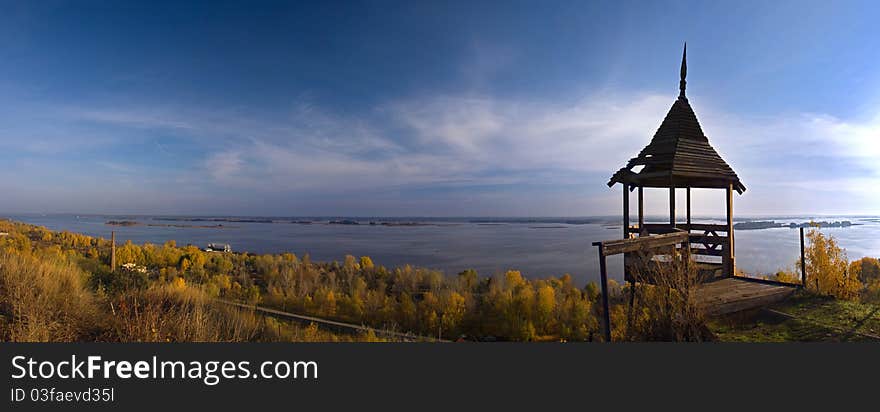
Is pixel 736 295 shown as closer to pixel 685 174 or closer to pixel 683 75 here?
pixel 685 174

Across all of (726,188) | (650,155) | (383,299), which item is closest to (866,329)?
(726,188)

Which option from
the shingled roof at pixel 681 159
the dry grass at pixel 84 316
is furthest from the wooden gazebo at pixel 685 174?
the dry grass at pixel 84 316

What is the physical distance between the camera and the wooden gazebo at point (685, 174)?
7.60m

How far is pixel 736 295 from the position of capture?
655cm

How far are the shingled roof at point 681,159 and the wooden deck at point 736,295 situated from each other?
207cm

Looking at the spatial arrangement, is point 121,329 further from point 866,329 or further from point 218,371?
point 866,329

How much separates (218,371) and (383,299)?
20460 mm

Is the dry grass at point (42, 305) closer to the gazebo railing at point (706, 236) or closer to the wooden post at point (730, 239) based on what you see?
the gazebo railing at point (706, 236)

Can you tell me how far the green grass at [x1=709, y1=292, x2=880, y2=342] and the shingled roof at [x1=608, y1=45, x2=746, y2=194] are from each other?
261 centimetres

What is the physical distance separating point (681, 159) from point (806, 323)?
3293mm

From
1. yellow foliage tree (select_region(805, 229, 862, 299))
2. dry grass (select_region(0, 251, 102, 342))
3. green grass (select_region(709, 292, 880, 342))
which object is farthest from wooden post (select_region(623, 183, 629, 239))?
dry grass (select_region(0, 251, 102, 342))

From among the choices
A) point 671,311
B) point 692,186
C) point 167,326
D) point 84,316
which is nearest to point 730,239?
point 692,186

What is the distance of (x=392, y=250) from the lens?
62875mm

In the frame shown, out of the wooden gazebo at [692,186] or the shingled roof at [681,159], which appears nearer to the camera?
the wooden gazebo at [692,186]
